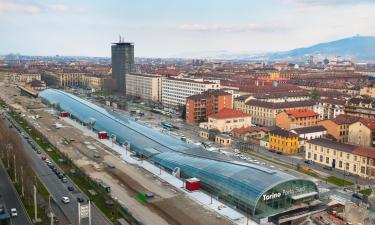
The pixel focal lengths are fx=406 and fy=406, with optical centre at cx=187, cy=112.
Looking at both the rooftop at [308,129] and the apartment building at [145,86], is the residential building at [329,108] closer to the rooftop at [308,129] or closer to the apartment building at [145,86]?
the rooftop at [308,129]

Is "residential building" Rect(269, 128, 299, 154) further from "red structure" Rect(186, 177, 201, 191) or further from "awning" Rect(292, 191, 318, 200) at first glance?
"red structure" Rect(186, 177, 201, 191)

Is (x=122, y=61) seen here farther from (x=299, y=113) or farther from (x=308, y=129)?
(x=308, y=129)

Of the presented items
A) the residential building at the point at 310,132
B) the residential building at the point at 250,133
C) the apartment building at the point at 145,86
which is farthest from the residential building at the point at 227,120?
the apartment building at the point at 145,86

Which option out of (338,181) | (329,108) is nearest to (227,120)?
(329,108)

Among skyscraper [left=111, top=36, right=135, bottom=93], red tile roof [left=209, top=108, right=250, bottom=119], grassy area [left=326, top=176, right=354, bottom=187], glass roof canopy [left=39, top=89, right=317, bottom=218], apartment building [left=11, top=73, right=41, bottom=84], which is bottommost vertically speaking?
grassy area [left=326, top=176, right=354, bottom=187]

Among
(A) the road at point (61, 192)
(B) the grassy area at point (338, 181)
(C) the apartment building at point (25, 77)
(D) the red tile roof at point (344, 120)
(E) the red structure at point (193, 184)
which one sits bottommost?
(B) the grassy area at point (338, 181)

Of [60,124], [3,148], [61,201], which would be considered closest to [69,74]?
[60,124]

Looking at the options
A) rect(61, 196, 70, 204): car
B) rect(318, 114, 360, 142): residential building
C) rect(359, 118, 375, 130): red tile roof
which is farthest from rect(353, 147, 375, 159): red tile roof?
rect(61, 196, 70, 204): car
